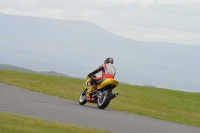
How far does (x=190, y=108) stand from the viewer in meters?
32.7

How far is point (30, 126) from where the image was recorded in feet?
46.8

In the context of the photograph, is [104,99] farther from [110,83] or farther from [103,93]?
[110,83]

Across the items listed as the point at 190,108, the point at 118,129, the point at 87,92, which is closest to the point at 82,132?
the point at 118,129

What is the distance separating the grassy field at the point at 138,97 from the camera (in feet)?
87.3

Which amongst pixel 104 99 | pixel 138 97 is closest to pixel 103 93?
pixel 104 99

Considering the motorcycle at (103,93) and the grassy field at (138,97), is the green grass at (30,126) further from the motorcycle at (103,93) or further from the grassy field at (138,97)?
the grassy field at (138,97)

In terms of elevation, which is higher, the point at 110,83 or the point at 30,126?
the point at 110,83

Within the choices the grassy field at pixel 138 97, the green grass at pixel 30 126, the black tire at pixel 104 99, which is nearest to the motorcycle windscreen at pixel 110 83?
the black tire at pixel 104 99

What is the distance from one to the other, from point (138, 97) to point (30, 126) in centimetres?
2152

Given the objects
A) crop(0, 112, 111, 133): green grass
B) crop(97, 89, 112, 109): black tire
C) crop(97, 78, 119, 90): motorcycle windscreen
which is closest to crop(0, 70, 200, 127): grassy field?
crop(97, 89, 112, 109): black tire

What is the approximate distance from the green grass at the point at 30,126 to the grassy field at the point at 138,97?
30.0ft

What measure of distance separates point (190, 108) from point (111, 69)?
9.29 m

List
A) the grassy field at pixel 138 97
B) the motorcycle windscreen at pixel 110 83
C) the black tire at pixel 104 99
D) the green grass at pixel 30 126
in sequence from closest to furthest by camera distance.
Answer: the green grass at pixel 30 126, the black tire at pixel 104 99, the motorcycle windscreen at pixel 110 83, the grassy field at pixel 138 97

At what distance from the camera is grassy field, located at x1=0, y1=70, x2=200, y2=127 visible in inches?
1048
